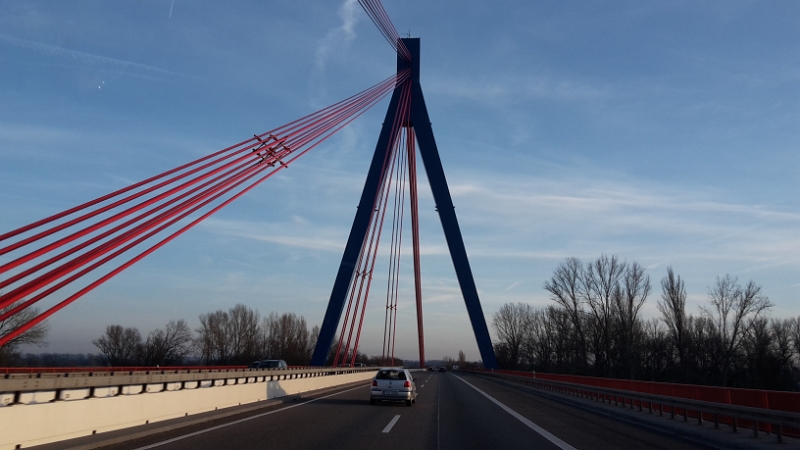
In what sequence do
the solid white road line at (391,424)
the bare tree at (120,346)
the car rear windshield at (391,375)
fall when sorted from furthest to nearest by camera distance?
the bare tree at (120,346) → the car rear windshield at (391,375) → the solid white road line at (391,424)

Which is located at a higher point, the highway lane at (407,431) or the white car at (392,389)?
the white car at (392,389)

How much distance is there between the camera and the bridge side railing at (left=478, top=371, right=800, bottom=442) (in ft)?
36.9

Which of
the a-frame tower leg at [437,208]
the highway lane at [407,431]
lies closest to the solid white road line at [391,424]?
the highway lane at [407,431]

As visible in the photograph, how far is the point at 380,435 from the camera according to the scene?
11.8 m

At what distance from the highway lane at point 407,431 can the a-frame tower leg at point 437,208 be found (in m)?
17.8

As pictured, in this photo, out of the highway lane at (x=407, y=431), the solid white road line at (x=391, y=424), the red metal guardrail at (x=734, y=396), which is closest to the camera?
the highway lane at (x=407, y=431)

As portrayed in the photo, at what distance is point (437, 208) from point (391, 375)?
19.9m

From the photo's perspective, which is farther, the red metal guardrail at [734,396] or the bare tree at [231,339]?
the bare tree at [231,339]

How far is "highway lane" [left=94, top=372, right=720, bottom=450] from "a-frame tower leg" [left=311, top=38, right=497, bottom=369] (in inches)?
702

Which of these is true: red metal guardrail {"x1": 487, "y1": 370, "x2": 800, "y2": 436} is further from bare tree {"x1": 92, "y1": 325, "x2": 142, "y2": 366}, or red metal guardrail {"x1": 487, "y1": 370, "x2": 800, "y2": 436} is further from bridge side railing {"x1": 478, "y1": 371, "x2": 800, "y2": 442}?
bare tree {"x1": 92, "y1": 325, "x2": 142, "y2": 366}

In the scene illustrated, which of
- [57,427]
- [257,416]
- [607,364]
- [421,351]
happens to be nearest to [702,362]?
[607,364]

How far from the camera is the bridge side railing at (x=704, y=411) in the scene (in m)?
11.2

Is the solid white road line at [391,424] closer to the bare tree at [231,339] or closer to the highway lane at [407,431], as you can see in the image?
the highway lane at [407,431]

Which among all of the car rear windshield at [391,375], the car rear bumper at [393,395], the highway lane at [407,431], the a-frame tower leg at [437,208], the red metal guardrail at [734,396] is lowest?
the highway lane at [407,431]
